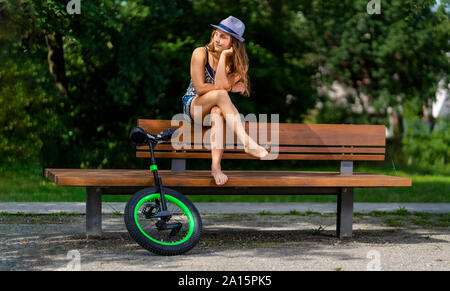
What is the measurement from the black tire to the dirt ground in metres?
0.08

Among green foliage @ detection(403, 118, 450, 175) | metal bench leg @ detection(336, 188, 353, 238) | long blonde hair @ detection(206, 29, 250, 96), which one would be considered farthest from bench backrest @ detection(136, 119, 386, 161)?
green foliage @ detection(403, 118, 450, 175)

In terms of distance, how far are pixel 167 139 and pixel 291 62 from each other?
12864 mm

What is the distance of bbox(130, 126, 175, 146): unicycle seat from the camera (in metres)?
5.23

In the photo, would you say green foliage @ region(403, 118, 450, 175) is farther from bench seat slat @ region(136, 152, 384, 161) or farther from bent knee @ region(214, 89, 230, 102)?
bent knee @ region(214, 89, 230, 102)

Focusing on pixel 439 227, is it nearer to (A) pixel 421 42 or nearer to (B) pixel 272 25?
(B) pixel 272 25

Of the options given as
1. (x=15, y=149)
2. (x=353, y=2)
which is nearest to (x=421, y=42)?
(x=353, y=2)

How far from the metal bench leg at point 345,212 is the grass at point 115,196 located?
12.6 ft

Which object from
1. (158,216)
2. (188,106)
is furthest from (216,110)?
(158,216)

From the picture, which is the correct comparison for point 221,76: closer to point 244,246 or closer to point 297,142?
point 297,142

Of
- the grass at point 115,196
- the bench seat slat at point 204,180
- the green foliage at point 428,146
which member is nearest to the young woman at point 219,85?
the bench seat slat at point 204,180

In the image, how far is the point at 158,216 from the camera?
491 centimetres

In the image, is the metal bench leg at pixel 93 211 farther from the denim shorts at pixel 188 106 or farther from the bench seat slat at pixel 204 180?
the denim shorts at pixel 188 106

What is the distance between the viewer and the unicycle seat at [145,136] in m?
5.23

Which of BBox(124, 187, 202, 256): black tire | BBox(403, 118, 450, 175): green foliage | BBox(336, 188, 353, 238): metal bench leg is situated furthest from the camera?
BBox(403, 118, 450, 175): green foliage
